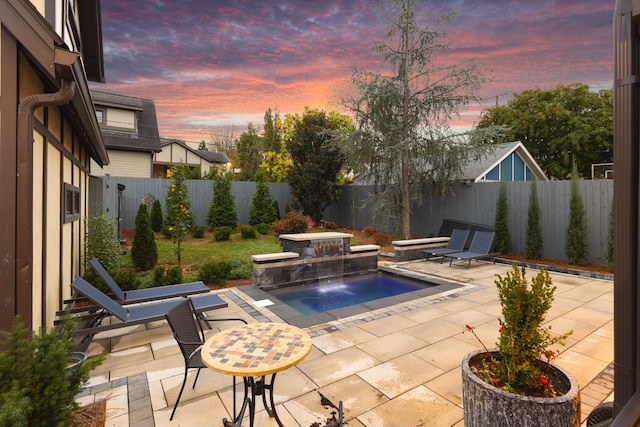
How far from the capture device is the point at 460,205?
40.9 ft

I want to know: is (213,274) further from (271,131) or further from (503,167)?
(271,131)

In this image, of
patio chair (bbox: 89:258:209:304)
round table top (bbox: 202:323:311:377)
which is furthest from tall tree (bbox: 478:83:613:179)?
round table top (bbox: 202:323:311:377)

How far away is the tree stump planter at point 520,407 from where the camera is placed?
2020mm

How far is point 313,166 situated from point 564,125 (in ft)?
67.5

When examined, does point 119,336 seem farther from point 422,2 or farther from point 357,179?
point 422,2

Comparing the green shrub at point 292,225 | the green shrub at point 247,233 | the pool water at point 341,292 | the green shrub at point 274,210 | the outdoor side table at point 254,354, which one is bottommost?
the pool water at point 341,292

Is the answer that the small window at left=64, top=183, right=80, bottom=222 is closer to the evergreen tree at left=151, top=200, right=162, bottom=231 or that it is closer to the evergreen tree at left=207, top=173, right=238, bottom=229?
the evergreen tree at left=151, top=200, right=162, bottom=231

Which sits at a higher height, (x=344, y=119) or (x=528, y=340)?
(x=344, y=119)

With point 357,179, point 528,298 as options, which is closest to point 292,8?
point 357,179

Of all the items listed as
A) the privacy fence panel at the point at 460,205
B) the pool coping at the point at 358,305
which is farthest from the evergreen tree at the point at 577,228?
the pool coping at the point at 358,305

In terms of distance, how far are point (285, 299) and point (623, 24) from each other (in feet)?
21.0

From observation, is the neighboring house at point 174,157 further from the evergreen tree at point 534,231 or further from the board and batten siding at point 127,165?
the evergreen tree at point 534,231

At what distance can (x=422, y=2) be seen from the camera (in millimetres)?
11523

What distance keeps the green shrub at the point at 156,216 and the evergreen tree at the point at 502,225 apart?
44.6ft
